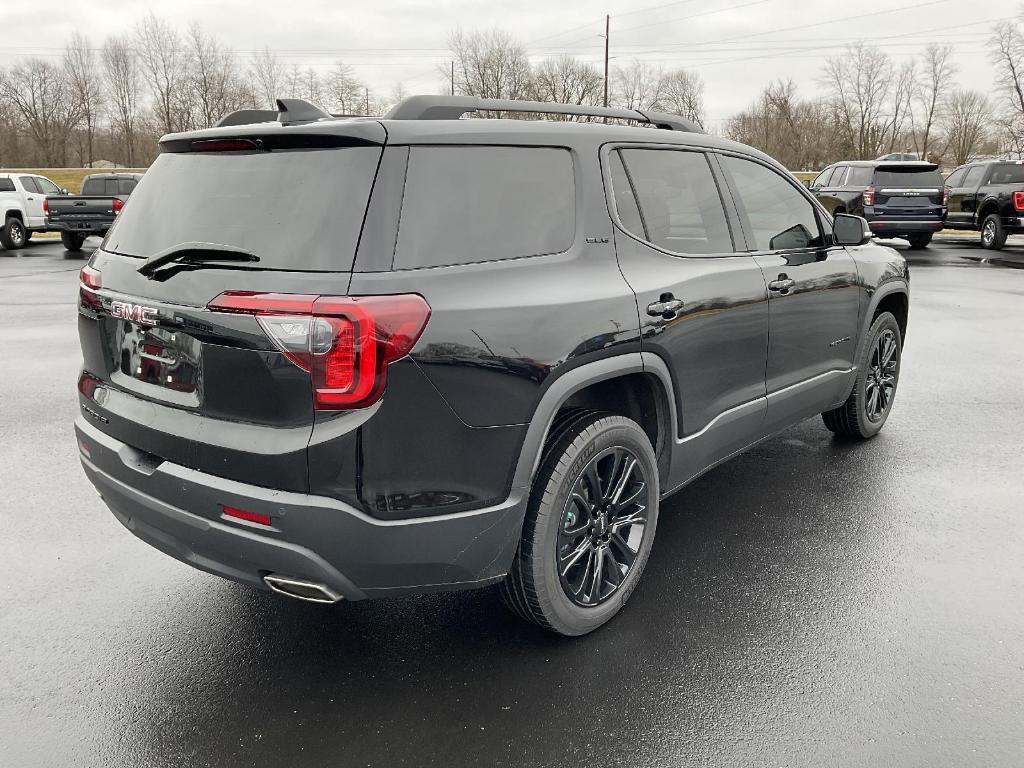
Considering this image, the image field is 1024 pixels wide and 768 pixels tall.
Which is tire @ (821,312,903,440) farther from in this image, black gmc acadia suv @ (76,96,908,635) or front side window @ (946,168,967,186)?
front side window @ (946,168,967,186)

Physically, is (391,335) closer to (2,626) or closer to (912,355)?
(2,626)

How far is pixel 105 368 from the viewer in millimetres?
3029

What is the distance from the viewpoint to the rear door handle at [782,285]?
4016 mm

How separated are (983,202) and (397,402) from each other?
2027cm

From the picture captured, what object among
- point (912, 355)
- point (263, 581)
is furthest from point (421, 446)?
point (912, 355)

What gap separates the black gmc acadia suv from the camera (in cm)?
246

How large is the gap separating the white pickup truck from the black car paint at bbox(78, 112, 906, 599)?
21.4 m

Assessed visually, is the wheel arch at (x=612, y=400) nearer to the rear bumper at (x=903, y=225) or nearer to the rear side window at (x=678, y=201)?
the rear side window at (x=678, y=201)

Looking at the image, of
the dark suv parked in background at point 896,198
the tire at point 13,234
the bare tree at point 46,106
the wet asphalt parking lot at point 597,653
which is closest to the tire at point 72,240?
the tire at point 13,234

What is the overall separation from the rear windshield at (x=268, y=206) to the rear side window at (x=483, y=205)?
16cm

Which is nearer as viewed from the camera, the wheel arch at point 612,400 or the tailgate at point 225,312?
the tailgate at point 225,312

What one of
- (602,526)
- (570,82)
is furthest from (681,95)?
(602,526)

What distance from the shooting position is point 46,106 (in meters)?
73.9

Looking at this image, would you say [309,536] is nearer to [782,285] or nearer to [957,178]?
[782,285]
